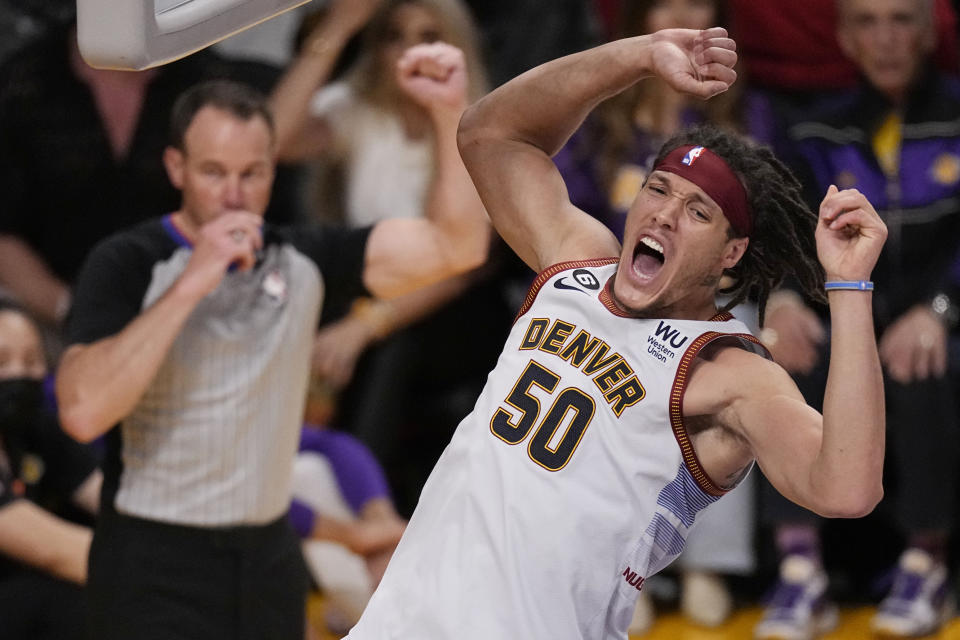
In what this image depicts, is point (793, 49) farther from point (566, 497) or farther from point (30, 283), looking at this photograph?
point (566, 497)

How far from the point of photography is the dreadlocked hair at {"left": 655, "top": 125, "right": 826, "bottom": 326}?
3.47 m

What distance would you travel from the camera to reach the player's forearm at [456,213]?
14.3 feet

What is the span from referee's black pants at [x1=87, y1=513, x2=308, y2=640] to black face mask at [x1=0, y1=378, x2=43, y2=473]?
1.14 m

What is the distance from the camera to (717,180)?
3396 mm

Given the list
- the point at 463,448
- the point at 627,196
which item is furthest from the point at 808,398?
the point at 463,448

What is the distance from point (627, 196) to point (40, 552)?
8.35 ft

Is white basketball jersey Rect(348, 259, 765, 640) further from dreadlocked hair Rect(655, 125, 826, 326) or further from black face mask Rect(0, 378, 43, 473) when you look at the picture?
black face mask Rect(0, 378, 43, 473)

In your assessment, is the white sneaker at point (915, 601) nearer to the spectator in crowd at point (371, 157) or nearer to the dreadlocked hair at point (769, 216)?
the spectator in crowd at point (371, 157)

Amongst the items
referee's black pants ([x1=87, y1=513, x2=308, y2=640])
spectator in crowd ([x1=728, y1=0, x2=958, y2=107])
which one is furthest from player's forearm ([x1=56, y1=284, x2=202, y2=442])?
spectator in crowd ([x1=728, y1=0, x2=958, y2=107])

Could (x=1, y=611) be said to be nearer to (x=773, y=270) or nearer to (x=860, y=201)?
(x=773, y=270)

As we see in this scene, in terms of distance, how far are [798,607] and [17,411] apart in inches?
110

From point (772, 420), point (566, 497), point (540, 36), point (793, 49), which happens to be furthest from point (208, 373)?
point (793, 49)

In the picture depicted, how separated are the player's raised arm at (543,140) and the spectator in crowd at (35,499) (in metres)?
2.09

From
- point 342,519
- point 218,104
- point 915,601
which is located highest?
point 218,104
